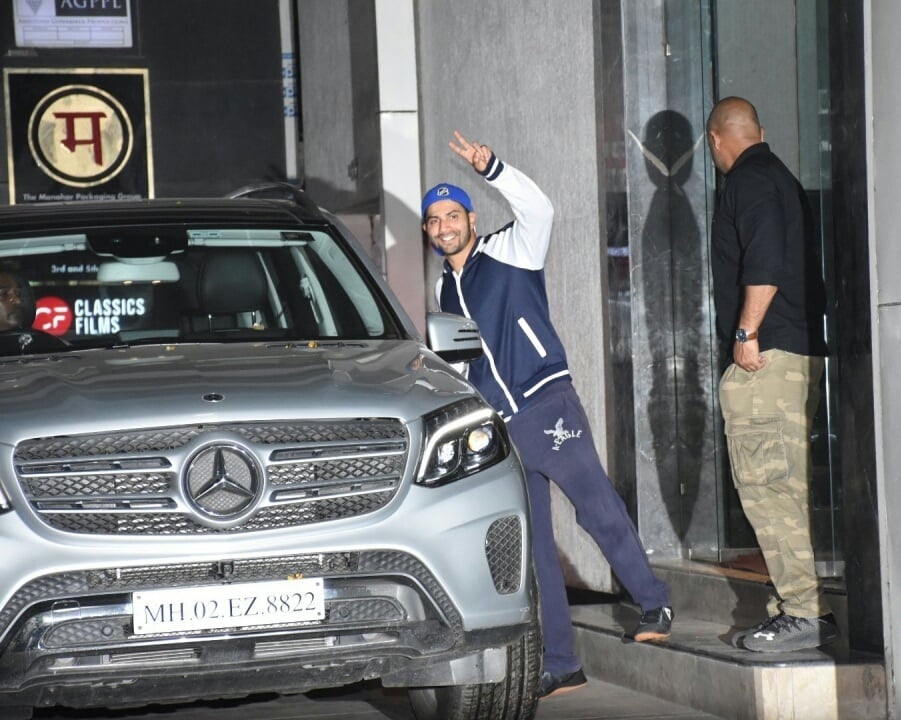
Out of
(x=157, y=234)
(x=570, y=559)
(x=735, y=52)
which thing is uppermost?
(x=735, y=52)

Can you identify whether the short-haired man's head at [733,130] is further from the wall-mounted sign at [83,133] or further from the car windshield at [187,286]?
the wall-mounted sign at [83,133]

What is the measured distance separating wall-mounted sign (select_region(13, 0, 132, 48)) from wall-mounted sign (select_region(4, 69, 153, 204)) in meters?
0.35

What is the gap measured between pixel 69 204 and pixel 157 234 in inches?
19.5

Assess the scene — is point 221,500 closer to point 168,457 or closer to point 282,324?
point 168,457

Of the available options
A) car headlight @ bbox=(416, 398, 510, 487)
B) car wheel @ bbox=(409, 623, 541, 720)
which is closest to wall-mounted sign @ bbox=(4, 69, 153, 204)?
car wheel @ bbox=(409, 623, 541, 720)

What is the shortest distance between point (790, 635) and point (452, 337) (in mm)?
1640

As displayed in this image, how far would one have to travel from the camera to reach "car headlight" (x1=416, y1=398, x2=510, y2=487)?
438 cm

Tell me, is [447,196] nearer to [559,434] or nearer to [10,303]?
[559,434]

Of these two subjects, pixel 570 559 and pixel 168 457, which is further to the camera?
pixel 570 559

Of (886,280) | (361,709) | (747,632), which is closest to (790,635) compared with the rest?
(747,632)

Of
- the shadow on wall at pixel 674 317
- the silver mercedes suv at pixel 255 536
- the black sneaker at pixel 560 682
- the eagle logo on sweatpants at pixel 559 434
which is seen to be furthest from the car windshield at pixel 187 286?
the shadow on wall at pixel 674 317

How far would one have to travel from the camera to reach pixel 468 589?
431 cm

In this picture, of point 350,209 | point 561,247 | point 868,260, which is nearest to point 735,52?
point 561,247

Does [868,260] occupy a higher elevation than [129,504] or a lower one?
higher
